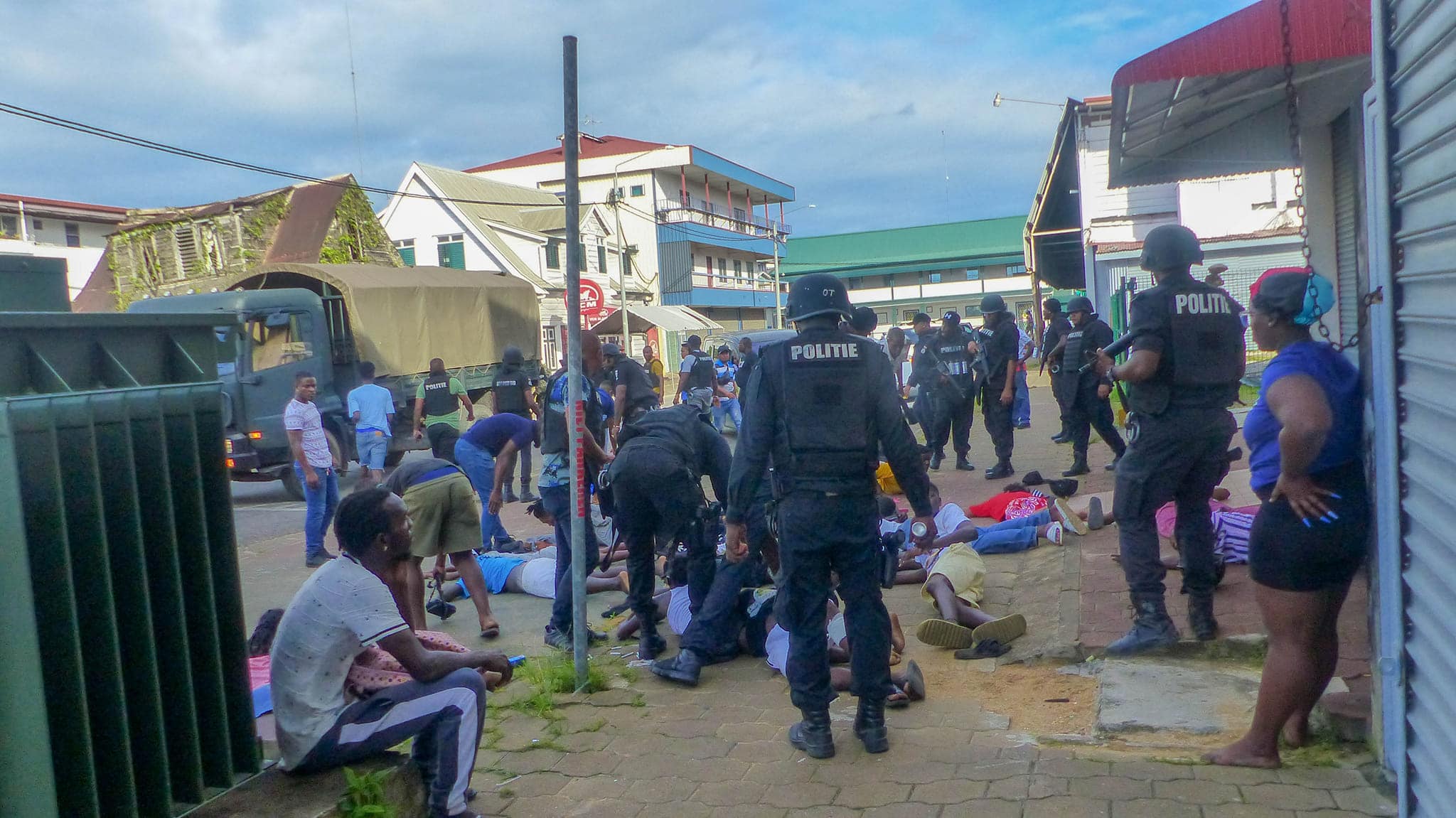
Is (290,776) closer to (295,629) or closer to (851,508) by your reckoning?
(295,629)

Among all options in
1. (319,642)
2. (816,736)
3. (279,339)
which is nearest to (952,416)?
(816,736)

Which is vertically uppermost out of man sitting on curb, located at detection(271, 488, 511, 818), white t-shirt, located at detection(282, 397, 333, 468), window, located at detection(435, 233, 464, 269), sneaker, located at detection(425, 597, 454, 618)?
window, located at detection(435, 233, 464, 269)

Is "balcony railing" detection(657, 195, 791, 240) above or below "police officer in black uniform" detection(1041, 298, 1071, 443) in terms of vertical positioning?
above

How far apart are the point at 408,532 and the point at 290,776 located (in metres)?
0.88

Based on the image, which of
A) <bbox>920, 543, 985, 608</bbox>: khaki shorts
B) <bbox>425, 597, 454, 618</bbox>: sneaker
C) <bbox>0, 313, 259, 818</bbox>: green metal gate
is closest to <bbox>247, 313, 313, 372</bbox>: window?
<bbox>425, 597, 454, 618</bbox>: sneaker

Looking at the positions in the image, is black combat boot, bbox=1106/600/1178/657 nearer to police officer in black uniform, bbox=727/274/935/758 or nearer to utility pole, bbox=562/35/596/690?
police officer in black uniform, bbox=727/274/935/758

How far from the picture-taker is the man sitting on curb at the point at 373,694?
3.56 meters

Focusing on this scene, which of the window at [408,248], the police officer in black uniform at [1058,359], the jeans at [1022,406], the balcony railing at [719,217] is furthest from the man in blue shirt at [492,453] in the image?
the balcony railing at [719,217]

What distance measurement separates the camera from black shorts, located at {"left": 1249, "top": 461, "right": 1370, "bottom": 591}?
11.3 feet

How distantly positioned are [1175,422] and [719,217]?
4343cm

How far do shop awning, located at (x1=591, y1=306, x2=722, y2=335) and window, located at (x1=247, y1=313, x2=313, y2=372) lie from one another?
1981 centimetres

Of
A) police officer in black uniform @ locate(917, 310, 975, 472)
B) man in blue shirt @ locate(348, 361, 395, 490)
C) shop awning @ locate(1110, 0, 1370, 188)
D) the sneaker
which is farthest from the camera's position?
man in blue shirt @ locate(348, 361, 395, 490)

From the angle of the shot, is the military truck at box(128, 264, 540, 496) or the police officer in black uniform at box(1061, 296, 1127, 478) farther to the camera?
the military truck at box(128, 264, 540, 496)

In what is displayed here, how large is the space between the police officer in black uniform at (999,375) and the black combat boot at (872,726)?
22.1 ft
